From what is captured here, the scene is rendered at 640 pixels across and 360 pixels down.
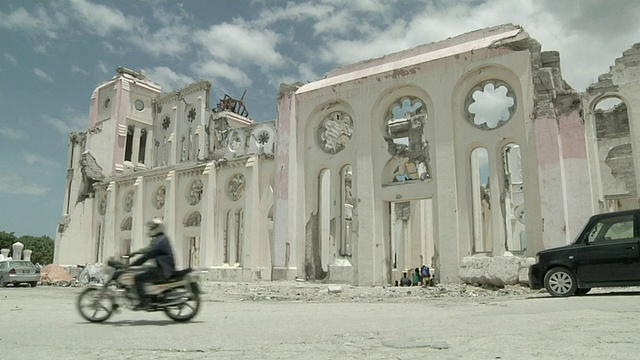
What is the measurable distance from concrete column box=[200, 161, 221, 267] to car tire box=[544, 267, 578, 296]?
57.0 ft

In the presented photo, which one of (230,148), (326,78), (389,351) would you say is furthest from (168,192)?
(389,351)

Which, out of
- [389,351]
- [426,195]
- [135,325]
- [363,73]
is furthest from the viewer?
[363,73]

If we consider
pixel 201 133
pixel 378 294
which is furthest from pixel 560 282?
pixel 201 133

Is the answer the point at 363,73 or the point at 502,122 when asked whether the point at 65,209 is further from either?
the point at 502,122

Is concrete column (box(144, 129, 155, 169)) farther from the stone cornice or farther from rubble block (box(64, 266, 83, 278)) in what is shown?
rubble block (box(64, 266, 83, 278))

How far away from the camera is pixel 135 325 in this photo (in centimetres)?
679

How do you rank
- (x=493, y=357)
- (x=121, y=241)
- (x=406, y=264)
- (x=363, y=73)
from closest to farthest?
(x=493, y=357) → (x=363, y=73) → (x=406, y=264) → (x=121, y=241)

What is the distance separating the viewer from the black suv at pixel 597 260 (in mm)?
8867

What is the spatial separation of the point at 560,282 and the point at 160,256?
727 cm

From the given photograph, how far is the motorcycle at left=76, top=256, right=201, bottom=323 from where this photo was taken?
6883mm

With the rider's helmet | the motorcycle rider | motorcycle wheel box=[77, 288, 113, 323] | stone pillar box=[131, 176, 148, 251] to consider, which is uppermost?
stone pillar box=[131, 176, 148, 251]

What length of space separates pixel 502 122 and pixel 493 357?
13.3 metres

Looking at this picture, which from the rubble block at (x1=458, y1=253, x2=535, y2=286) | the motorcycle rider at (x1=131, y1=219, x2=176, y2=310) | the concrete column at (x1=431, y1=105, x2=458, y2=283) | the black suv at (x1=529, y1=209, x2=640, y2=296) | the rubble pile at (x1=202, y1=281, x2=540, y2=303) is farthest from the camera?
the concrete column at (x1=431, y1=105, x2=458, y2=283)

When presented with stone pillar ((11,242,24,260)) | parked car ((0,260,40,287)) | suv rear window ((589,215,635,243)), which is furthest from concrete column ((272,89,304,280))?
stone pillar ((11,242,24,260))
